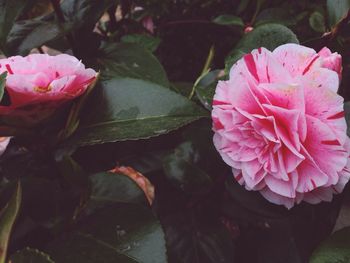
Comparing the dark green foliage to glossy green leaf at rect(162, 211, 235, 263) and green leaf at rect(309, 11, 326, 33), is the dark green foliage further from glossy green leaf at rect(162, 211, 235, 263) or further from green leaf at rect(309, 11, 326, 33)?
green leaf at rect(309, 11, 326, 33)

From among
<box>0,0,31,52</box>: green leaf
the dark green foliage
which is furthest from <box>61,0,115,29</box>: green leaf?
<box>0,0,31,52</box>: green leaf

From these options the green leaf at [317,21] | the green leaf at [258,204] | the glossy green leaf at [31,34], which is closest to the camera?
the green leaf at [258,204]

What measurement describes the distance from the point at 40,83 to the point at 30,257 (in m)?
0.17

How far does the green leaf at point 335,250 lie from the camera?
1.62 feet

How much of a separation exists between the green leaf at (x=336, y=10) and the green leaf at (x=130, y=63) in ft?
0.90

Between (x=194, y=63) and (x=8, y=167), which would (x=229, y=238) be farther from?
(x=194, y=63)

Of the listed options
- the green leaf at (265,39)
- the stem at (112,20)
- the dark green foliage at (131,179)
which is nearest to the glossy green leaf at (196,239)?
the dark green foliage at (131,179)

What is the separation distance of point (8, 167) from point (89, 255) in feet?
0.68

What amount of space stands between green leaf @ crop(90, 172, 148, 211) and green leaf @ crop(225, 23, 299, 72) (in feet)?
0.66

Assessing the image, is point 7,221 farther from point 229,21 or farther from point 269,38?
point 229,21

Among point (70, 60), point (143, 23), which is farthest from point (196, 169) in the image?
point (143, 23)

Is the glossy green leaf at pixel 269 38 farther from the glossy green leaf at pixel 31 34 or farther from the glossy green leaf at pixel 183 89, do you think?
the glossy green leaf at pixel 31 34

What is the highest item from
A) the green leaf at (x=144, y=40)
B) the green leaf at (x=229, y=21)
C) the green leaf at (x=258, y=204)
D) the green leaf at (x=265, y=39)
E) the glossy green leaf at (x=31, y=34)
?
the green leaf at (x=265, y=39)

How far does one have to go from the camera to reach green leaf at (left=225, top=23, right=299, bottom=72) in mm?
598
